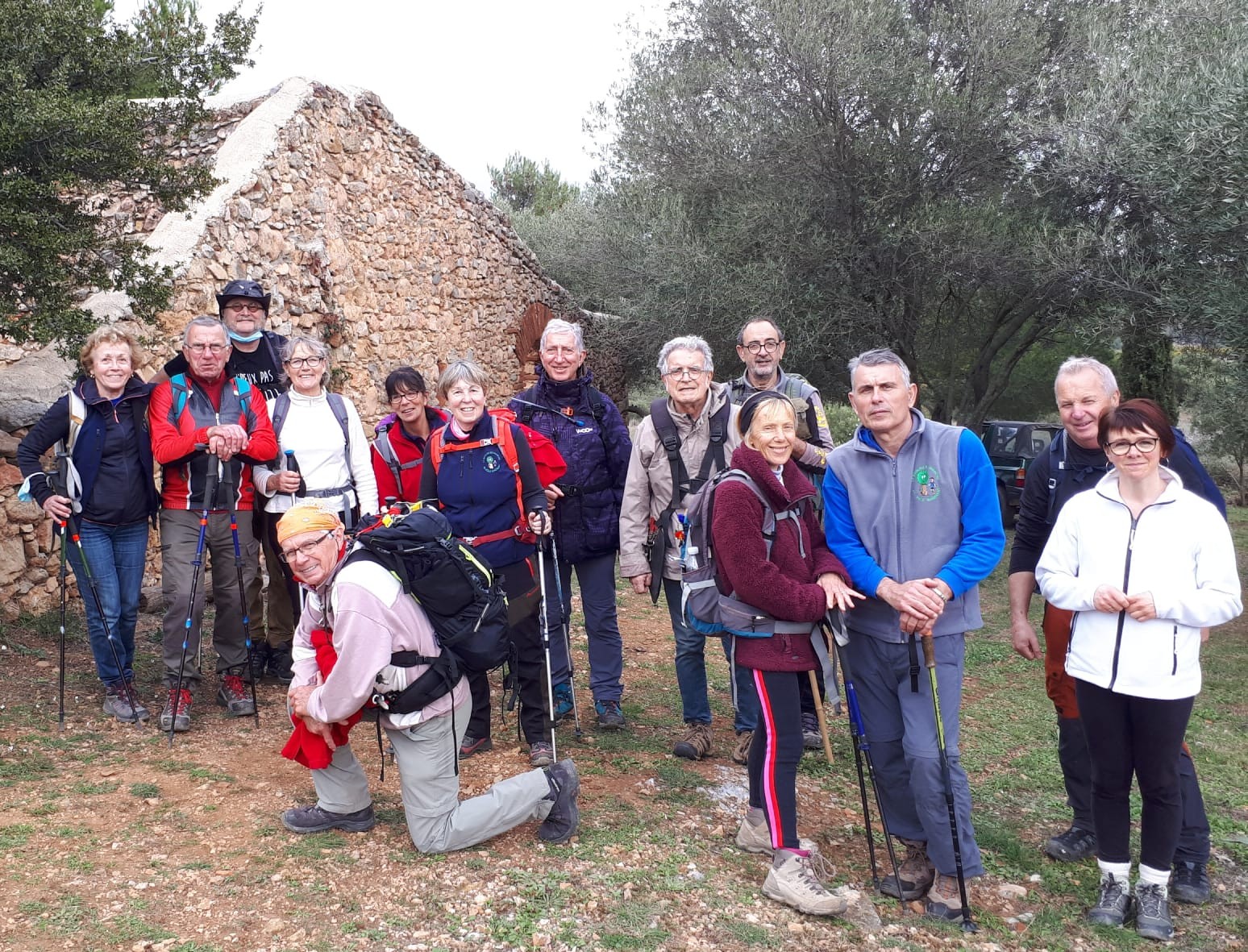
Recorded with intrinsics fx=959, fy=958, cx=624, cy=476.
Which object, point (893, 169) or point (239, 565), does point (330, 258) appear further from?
point (893, 169)

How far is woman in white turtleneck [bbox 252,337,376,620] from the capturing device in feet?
16.9

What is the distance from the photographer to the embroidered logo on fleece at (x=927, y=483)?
3.64m

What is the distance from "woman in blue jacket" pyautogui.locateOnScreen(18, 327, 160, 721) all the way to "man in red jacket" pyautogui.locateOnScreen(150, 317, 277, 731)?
0.38 ft

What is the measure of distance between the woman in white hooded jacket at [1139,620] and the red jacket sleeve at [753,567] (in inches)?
37.0

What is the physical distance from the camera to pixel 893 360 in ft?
12.2

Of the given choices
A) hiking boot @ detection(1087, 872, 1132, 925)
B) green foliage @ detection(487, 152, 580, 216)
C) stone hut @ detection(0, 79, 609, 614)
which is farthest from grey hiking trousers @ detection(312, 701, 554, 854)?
green foliage @ detection(487, 152, 580, 216)

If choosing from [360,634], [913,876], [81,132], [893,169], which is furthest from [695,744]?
[893,169]

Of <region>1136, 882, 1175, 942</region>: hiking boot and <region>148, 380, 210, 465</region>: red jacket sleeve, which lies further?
<region>148, 380, 210, 465</region>: red jacket sleeve

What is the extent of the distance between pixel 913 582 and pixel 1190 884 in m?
1.76

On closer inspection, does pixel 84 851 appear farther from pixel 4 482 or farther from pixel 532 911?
pixel 4 482

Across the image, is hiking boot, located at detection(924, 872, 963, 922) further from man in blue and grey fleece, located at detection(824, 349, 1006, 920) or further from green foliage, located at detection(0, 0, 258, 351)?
green foliage, located at detection(0, 0, 258, 351)

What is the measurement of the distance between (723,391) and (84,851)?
3.43m

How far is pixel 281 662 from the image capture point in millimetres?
5828

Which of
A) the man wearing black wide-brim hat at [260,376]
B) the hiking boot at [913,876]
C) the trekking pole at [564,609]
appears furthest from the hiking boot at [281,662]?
the hiking boot at [913,876]
